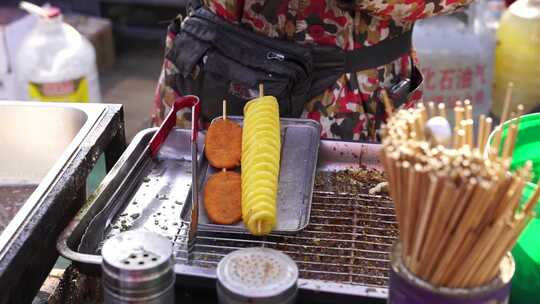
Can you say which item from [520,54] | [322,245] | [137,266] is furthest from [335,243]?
[520,54]

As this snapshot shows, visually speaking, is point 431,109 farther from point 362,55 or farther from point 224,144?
point 362,55

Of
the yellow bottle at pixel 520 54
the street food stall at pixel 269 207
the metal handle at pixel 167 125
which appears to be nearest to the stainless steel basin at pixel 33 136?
the street food stall at pixel 269 207

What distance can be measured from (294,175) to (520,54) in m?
2.42

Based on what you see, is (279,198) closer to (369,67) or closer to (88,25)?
(369,67)

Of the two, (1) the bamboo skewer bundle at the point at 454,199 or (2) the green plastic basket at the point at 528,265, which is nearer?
(1) the bamboo skewer bundle at the point at 454,199

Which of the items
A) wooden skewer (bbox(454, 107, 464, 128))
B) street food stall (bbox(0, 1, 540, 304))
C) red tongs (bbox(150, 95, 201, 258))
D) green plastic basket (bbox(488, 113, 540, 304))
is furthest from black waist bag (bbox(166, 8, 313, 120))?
wooden skewer (bbox(454, 107, 464, 128))

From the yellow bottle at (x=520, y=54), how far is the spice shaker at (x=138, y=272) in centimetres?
278

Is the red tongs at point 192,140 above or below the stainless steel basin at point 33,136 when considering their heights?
above

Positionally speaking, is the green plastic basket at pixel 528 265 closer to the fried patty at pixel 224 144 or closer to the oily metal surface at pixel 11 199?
the fried patty at pixel 224 144

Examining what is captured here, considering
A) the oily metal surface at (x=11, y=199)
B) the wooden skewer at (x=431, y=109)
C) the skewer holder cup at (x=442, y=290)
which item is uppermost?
the wooden skewer at (x=431, y=109)

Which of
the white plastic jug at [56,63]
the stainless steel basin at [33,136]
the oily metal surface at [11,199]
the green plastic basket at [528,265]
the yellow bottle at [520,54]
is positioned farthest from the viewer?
the yellow bottle at [520,54]

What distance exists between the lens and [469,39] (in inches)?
135

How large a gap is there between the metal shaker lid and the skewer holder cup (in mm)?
286

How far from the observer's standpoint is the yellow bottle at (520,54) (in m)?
3.29
